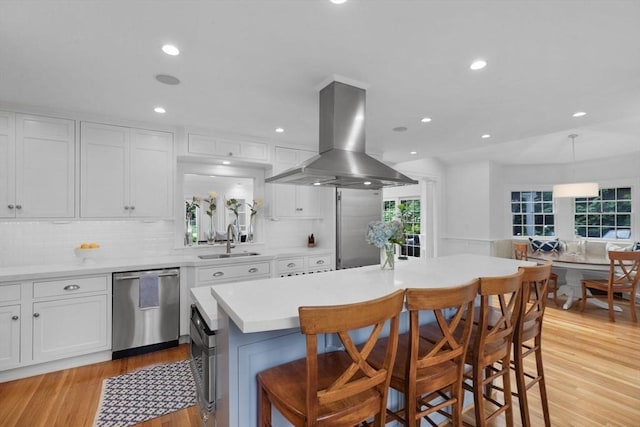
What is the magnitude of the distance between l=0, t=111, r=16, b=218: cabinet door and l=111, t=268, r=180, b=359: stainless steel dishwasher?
107 centimetres

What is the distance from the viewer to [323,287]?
1776 millimetres

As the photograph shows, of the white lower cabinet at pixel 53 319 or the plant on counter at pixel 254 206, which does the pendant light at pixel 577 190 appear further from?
the white lower cabinet at pixel 53 319

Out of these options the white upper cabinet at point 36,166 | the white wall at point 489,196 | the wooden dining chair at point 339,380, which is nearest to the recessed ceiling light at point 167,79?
the white upper cabinet at point 36,166

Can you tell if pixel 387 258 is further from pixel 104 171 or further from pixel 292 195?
pixel 104 171

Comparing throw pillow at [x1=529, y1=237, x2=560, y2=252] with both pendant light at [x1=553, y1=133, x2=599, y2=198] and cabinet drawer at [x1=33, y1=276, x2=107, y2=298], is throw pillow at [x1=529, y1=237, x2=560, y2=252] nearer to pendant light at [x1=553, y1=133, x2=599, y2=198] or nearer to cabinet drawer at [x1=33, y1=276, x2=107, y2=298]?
pendant light at [x1=553, y1=133, x2=599, y2=198]

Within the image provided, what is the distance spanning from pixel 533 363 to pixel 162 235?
165 inches

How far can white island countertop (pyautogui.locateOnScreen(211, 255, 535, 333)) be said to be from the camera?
4.10ft

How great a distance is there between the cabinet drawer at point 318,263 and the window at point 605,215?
5258 mm

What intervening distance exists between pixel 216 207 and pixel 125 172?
112 centimetres

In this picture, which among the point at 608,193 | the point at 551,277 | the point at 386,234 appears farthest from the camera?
the point at 608,193

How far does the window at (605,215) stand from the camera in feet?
17.6

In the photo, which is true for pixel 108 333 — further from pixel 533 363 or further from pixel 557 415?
pixel 533 363

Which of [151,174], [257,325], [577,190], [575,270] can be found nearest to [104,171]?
[151,174]

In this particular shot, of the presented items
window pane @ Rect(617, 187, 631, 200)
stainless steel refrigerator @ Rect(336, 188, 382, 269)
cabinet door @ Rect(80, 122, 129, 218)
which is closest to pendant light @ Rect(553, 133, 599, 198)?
window pane @ Rect(617, 187, 631, 200)
